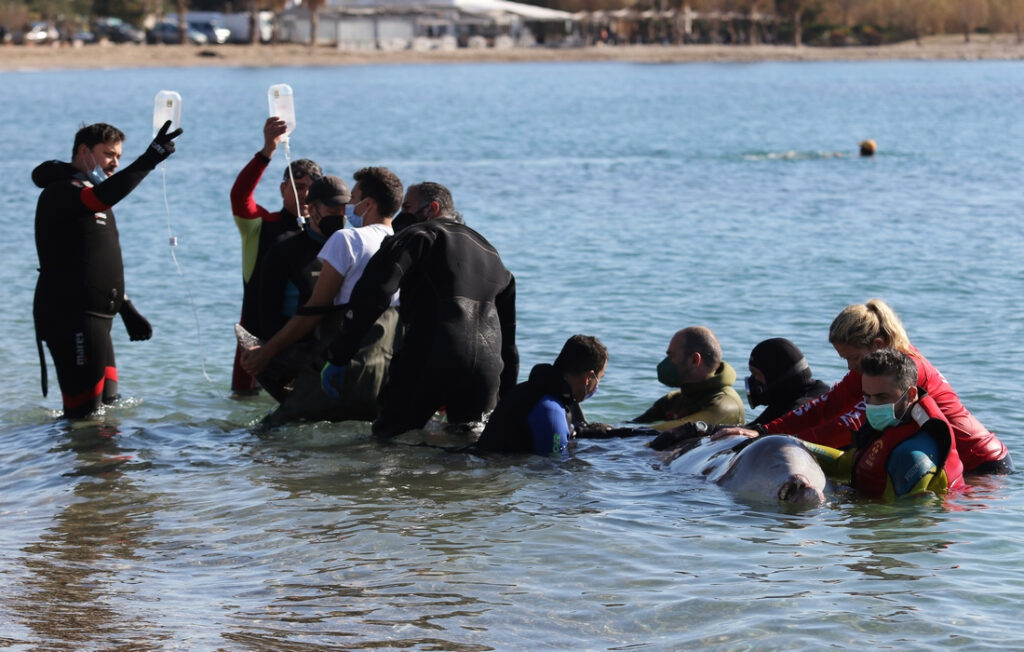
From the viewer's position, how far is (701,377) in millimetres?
7852

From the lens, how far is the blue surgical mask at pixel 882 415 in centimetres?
630

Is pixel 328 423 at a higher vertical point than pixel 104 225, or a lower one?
lower

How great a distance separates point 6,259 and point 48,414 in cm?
908

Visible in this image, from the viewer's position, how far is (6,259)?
58.3 ft

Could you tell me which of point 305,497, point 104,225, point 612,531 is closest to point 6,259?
point 104,225

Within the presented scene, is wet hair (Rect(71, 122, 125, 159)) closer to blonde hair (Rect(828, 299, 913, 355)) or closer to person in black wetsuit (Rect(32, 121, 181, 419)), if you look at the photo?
person in black wetsuit (Rect(32, 121, 181, 419))

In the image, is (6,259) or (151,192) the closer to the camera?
(6,259)

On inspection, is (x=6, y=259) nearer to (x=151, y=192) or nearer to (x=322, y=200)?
(x=151, y=192)

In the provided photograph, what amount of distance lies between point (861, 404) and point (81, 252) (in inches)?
188

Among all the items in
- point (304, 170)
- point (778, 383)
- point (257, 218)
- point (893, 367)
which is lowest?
point (778, 383)

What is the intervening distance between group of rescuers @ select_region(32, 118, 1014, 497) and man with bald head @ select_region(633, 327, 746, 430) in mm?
12

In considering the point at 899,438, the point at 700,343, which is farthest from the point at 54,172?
the point at 899,438

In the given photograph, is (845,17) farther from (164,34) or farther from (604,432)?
(604,432)

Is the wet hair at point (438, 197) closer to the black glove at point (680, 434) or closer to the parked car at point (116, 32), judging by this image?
the black glove at point (680, 434)
